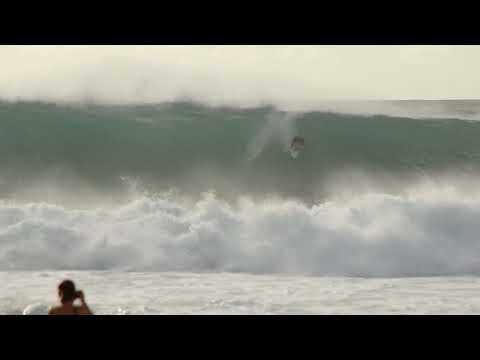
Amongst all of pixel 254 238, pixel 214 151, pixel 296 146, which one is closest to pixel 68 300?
pixel 254 238

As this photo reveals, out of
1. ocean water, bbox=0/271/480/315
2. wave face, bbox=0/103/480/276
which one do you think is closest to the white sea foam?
wave face, bbox=0/103/480/276

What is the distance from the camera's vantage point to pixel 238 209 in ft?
45.2

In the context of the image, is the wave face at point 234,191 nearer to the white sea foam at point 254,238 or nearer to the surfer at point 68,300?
the white sea foam at point 254,238

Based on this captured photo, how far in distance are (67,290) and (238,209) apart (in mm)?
8980

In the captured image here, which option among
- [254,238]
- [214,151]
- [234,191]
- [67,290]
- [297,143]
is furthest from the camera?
[297,143]

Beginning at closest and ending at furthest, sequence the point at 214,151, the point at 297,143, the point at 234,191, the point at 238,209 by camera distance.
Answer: the point at 238,209 → the point at 234,191 → the point at 214,151 → the point at 297,143

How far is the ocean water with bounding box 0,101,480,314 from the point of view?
898 cm

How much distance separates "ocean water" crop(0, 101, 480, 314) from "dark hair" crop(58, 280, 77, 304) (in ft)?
8.86

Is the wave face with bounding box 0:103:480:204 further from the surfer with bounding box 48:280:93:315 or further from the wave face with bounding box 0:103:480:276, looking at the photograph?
the surfer with bounding box 48:280:93:315

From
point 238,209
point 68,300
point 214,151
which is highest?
point 214,151

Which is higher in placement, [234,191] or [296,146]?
[296,146]

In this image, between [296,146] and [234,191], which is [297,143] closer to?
[296,146]
